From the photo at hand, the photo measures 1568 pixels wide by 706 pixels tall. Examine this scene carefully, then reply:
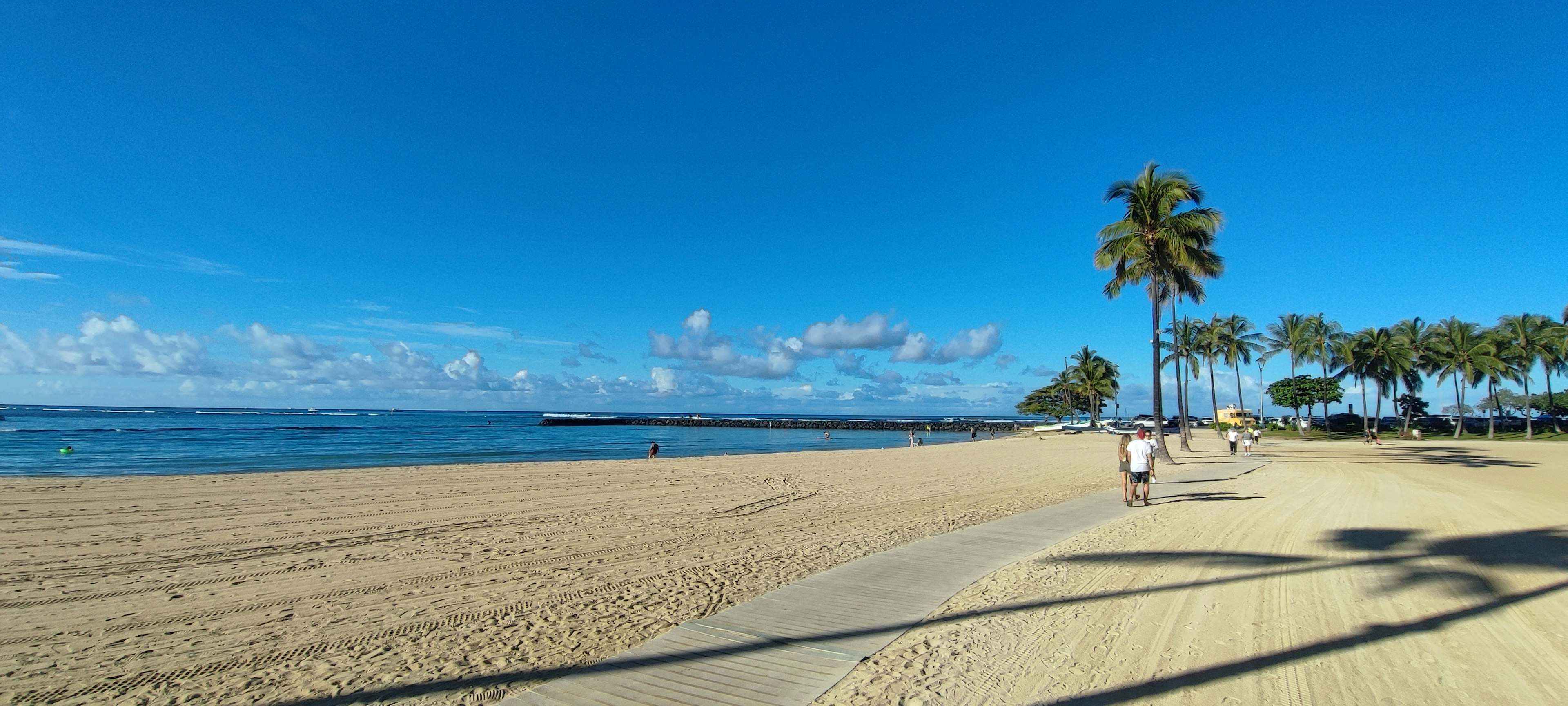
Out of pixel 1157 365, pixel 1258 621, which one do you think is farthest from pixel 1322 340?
pixel 1258 621

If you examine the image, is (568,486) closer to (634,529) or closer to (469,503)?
(469,503)

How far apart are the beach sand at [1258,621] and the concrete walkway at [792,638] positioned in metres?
0.22

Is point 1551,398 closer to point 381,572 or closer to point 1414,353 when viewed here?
point 1414,353

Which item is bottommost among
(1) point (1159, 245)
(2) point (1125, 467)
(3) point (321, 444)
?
Result: (3) point (321, 444)

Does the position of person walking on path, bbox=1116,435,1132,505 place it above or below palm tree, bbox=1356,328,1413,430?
below

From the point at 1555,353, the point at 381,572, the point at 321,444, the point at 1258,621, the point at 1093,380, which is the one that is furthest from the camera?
the point at 1093,380

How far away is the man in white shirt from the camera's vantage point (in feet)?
40.1

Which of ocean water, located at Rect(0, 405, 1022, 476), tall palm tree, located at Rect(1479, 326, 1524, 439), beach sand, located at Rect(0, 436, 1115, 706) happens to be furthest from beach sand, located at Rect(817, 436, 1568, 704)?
tall palm tree, located at Rect(1479, 326, 1524, 439)

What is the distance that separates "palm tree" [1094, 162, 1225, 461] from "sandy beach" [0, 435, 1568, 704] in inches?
403

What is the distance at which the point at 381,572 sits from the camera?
7.41 meters

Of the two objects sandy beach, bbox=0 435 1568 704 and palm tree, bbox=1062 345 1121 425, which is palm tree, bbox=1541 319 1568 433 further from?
sandy beach, bbox=0 435 1568 704

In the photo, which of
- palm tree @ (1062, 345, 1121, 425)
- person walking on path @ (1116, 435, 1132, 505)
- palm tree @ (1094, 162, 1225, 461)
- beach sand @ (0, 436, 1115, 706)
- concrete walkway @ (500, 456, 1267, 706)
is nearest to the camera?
concrete walkway @ (500, 456, 1267, 706)

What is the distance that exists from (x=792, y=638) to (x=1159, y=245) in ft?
73.8

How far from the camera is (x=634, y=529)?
10.2 m
